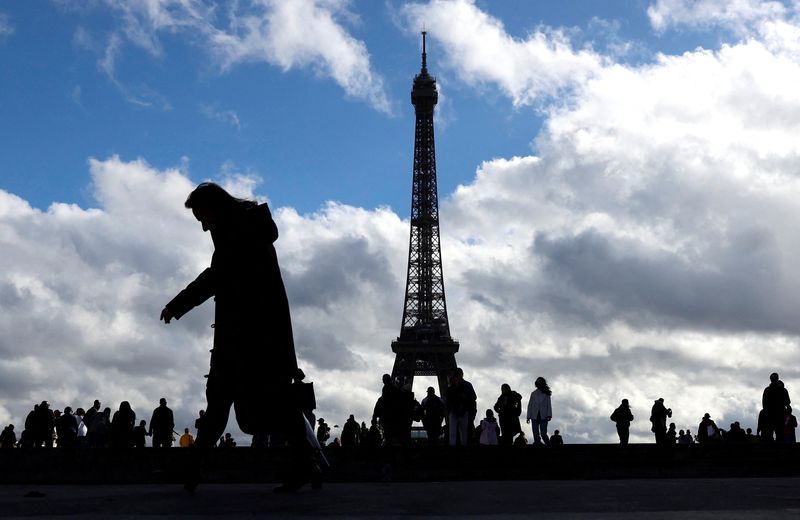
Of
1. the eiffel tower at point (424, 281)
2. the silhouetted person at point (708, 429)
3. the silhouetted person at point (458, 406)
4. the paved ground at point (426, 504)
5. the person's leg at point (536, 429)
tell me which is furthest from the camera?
the eiffel tower at point (424, 281)

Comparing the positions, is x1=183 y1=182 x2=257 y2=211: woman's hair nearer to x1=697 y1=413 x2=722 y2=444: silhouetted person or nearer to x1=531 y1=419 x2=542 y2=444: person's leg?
x1=531 y1=419 x2=542 y2=444: person's leg

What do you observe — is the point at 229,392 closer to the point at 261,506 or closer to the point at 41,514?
the point at 261,506

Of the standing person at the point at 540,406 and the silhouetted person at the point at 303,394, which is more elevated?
the standing person at the point at 540,406

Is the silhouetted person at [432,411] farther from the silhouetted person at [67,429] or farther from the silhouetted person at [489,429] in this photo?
the silhouetted person at [67,429]

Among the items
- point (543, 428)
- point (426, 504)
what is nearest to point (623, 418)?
point (543, 428)

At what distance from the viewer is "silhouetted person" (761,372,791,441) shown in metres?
18.5

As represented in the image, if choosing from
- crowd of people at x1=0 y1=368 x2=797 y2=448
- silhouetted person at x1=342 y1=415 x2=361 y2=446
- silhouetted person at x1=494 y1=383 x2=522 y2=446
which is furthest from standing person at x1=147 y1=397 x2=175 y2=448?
silhouetted person at x1=494 y1=383 x2=522 y2=446

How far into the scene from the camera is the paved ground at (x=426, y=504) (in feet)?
18.9

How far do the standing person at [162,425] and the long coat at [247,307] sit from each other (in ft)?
42.7

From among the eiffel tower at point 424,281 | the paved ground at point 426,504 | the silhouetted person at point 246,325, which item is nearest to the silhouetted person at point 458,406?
the paved ground at point 426,504

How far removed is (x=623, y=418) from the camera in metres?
21.0

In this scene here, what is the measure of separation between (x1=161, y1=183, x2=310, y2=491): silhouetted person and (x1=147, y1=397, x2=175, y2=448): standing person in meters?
13.0

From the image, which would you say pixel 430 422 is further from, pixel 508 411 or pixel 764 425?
pixel 764 425

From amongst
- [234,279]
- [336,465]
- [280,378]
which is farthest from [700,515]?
[336,465]
